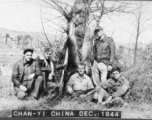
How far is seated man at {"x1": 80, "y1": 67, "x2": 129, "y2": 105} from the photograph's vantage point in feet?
22.0

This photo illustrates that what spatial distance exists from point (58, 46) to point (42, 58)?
1.98ft

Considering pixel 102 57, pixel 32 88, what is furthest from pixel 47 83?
pixel 102 57

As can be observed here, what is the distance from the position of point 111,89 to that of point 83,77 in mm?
805

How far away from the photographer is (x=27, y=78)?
666cm

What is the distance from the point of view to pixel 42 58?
266 inches

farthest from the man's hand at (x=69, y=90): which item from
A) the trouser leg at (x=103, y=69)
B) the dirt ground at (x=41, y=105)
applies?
the trouser leg at (x=103, y=69)

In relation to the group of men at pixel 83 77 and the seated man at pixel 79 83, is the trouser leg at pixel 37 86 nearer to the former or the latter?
the group of men at pixel 83 77

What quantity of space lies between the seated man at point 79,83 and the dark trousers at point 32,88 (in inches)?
30.8

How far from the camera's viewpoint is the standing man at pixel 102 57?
22.5 ft

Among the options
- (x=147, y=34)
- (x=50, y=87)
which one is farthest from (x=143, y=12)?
(x=50, y=87)
